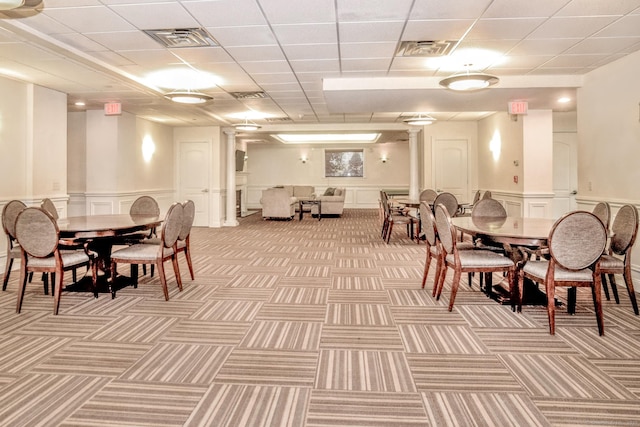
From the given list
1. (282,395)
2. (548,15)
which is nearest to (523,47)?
(548,15)

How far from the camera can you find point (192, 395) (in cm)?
222

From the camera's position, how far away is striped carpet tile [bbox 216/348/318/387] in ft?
7.81

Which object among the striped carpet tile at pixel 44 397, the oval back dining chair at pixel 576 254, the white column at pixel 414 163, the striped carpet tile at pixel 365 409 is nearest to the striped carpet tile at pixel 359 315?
the striped carpet tile at pixel 365 409

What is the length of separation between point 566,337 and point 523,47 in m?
A: 3.12

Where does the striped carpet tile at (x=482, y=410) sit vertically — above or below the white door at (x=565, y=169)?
below

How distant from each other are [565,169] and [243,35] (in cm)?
895

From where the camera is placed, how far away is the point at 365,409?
2.07 meters

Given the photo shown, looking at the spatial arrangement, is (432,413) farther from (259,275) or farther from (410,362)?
(259,275)

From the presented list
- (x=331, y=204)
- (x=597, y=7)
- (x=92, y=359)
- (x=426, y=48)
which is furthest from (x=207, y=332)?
(x=331, y=204)

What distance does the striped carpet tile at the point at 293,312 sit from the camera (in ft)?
11.4

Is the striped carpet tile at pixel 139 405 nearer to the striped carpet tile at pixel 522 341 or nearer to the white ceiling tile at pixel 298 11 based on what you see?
the striped carpet tile at pixel 522 341

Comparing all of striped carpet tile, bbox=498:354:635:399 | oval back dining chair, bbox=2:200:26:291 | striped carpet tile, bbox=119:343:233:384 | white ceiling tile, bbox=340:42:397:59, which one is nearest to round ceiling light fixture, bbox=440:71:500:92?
white ceiling tile, bbox=340:42:397:59

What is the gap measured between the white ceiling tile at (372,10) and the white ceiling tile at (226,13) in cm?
73

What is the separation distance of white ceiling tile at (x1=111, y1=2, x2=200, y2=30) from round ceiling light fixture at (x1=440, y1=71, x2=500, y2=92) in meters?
2.82
